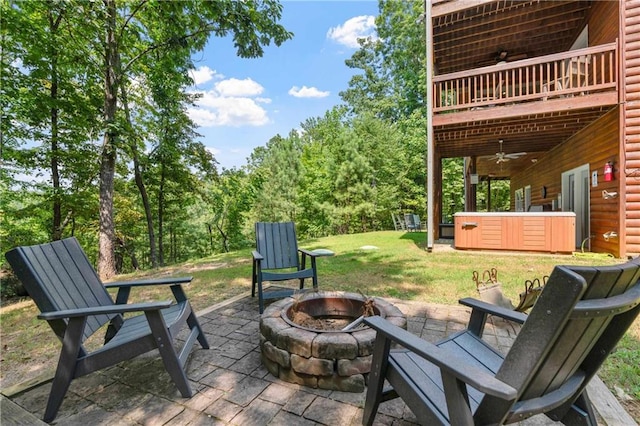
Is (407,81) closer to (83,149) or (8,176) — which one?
(83,149)

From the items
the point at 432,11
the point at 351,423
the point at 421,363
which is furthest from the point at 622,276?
the point at 432,11

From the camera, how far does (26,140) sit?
296 inches

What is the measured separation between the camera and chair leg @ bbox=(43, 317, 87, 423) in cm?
169

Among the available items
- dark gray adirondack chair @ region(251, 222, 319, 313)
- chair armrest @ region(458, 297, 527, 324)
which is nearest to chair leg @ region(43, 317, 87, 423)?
dark gray adirondack chair @ region(251, 222, 319, 313)

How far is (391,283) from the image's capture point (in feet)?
15.0

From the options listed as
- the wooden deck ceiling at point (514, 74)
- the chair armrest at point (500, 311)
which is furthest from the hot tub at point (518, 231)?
the chair armrest at point (500, 311)

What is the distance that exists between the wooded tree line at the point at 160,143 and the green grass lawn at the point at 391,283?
149 inches

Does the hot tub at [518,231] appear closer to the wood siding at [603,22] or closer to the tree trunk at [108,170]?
the wood siding at [603,22]

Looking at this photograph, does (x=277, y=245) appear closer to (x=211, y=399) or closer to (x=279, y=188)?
(x=211, y=399)

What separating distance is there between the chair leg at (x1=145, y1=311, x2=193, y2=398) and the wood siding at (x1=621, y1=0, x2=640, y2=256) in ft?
24.9

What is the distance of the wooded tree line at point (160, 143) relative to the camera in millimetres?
6133

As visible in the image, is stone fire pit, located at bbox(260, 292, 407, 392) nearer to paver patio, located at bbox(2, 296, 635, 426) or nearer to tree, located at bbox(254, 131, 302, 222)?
paver patio, located at bbox(2, 296, 635, 426)

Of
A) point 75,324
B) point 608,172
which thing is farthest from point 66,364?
point 608,172

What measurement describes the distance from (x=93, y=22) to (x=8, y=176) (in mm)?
4590
